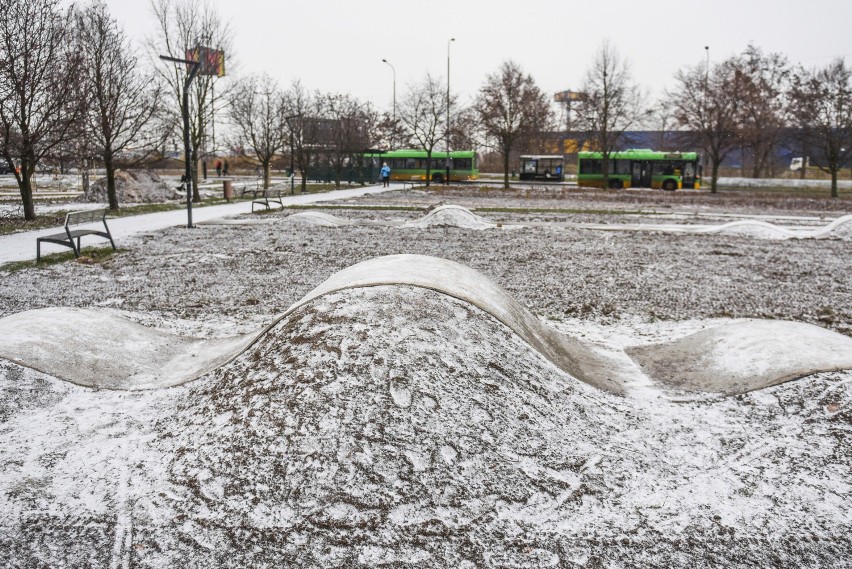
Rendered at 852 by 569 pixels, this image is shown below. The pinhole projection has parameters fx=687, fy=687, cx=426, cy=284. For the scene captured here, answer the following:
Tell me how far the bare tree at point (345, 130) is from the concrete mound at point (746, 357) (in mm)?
41416

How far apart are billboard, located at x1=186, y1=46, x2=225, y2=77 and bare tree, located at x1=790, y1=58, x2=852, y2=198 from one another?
2928 cm

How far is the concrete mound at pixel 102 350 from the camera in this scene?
480 centimetres

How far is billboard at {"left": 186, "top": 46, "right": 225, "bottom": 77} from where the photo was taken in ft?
93.6

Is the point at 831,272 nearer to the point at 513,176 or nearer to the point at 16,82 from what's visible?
the point at 16,82

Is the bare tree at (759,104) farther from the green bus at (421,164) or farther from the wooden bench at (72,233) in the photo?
the wooden bench at (72,233)

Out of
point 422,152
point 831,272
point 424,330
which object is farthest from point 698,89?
point 424,330

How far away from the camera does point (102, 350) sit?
5.31 m

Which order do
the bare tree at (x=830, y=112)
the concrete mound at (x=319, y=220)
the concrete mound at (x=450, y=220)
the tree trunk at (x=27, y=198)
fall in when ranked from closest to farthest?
the concrete mound at (x=450, y=220) < the concrete mound at (x=319, y=220) < the tree trunk at (x=27, y=198) < the bare tree at (x=830, y=112)

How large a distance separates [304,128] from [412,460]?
137 ft

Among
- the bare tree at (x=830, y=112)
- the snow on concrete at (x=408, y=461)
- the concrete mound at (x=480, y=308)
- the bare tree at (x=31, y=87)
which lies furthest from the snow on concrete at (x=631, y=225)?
the bare tree at (x=830, y=112)

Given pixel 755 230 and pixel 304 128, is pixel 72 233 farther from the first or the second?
pixel 304 128

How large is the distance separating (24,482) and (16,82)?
1727cm

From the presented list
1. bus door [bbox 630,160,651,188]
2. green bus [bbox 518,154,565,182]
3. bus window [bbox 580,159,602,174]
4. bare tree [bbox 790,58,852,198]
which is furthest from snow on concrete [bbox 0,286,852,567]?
green bus [bbox 518,154,565,182]

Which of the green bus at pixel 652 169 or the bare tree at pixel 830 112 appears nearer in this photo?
the bare tree at pixel 830 112
